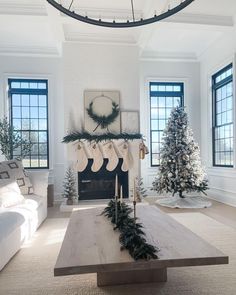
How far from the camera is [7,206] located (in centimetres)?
338

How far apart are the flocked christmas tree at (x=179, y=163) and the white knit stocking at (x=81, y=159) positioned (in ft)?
5.17

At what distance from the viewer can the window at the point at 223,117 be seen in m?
5.78

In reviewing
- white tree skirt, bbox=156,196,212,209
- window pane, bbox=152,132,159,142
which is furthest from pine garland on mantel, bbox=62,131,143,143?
white tree skirt, bbox=156,196,212,209

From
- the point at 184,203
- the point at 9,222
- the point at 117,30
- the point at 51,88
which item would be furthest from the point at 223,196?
the point at 51,88

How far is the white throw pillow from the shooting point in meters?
3.40

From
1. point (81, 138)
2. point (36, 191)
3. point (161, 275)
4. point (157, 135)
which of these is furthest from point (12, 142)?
point (161, 275)

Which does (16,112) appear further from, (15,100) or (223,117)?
(223,117)

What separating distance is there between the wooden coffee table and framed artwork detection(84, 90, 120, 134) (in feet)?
10.7

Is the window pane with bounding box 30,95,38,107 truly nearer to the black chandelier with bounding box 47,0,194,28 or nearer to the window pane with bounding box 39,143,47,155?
the window pane with bounding box 39,143,47,155

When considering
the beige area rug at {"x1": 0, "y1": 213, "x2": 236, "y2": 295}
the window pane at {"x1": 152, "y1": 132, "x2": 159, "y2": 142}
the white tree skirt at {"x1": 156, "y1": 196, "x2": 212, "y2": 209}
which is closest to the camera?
the beige area rug at {"x1": 0, "y1": 213, "x2": 236, "y2": 295}

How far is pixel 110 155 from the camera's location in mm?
5645

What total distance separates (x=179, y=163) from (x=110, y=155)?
1453 mm

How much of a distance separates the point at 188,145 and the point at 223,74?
1927 millimetres

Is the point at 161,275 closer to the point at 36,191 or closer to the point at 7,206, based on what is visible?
the point at 7,206
